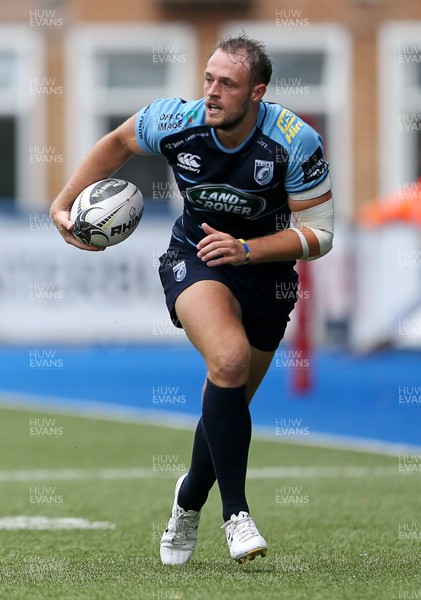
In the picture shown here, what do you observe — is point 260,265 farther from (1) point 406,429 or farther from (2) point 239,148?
(1) point 406,429

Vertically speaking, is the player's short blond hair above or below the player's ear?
above

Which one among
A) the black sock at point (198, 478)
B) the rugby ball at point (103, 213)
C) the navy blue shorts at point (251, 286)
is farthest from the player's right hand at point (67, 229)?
the black sock at point (198, 478)

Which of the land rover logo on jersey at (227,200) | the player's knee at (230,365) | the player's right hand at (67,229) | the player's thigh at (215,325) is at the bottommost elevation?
the player's knee at (230,365)

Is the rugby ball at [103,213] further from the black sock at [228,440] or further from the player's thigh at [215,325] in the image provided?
the black sock at [228,440]

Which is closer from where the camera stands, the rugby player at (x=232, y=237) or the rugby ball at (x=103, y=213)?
the rugby player at (x=232, y=237)

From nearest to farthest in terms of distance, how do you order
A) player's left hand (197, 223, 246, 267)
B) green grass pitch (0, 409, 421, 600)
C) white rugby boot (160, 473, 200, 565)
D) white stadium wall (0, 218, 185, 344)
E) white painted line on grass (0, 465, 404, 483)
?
green grass pitch (0, 409, 421, 600)
player's left hand (197, 223, 246, 267)
white rugby boot (160, 473, 200, 565)
white painted line on grass (0, 465, 404, 483)
white stadium wall (0, 218, 185, 344)

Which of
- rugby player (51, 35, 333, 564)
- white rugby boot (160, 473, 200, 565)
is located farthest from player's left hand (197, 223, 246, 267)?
white rugby boot (160, 473, 200, 565)

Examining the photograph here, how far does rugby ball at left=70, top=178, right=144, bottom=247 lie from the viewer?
6.27m

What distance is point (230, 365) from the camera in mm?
5680

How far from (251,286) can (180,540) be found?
1.11 meters

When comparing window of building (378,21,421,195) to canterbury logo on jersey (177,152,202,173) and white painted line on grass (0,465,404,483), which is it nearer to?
white painted line on grass (0,465,404,483)

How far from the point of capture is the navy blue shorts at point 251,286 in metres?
6.01

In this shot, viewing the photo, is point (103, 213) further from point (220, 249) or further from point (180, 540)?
point (180, 540)

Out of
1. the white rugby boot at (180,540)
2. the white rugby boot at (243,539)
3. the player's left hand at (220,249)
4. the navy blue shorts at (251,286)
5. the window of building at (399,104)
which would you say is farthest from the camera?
the window of building at (399,104)
